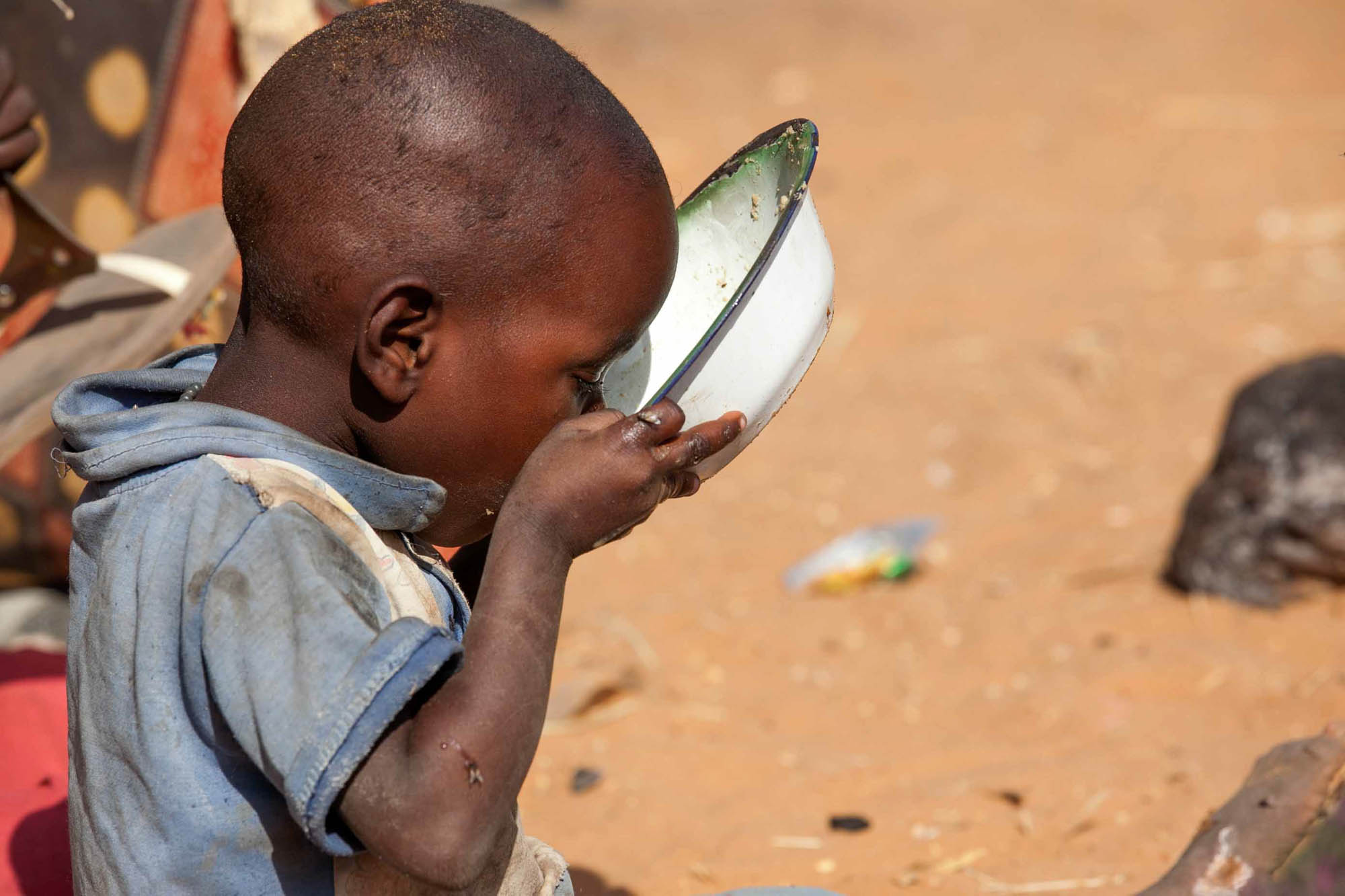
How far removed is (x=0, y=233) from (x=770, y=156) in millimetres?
1941

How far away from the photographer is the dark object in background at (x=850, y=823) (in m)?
2.98

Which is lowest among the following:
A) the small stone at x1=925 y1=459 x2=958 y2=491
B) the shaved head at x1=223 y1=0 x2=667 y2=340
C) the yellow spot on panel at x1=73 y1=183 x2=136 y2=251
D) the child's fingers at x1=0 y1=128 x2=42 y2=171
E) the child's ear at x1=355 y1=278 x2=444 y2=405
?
the small stone at x1=925 y1=459 x2=958 y2=491

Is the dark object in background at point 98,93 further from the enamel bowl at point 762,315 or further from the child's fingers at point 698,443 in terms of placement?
the child's fingers at point 698,443

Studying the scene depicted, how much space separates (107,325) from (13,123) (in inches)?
19.5

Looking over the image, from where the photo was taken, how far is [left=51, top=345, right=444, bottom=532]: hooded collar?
1587mm

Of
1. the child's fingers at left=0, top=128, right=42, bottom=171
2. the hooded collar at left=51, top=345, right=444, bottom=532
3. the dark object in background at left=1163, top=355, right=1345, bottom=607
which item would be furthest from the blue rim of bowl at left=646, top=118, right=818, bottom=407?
the dark object in background at left=1163, top=355, right=1345, bottom=607

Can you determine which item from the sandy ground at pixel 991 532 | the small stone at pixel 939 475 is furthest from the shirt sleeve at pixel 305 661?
the small stone at pixel 939 475

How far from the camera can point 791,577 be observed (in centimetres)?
451

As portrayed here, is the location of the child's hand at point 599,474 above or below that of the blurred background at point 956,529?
above

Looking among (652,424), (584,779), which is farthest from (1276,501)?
(652,424)

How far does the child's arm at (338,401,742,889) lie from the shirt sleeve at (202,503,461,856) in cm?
4

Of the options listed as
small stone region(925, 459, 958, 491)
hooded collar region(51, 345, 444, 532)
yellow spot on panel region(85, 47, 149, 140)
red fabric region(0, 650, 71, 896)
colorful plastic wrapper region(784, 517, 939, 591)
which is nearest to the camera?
hooded collar region(51, 345, 444, 532)

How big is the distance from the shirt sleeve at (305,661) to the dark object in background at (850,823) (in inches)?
67.1

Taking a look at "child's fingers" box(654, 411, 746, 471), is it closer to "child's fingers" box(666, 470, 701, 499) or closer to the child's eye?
"child's fingers" box(666, 470, 701, 499)
